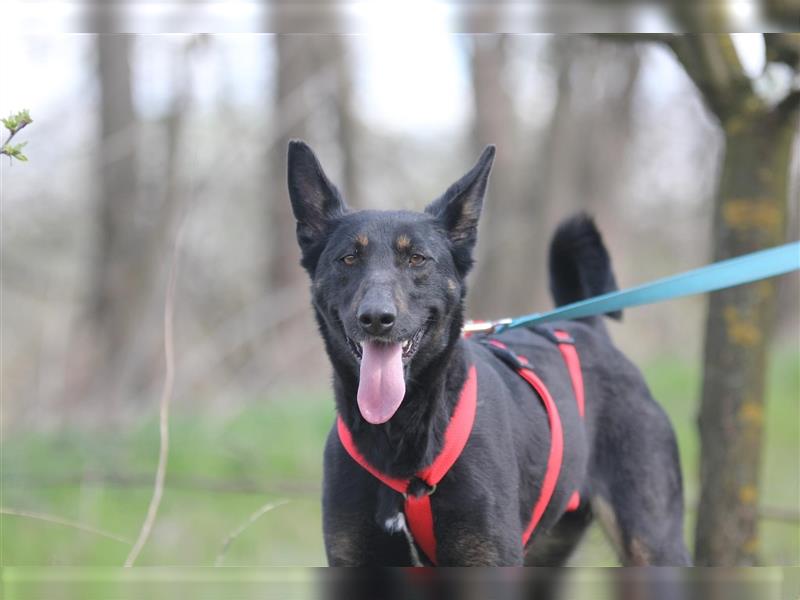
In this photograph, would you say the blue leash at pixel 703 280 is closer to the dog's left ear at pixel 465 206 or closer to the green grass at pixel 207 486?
the dog's left ear at pixel 465 206

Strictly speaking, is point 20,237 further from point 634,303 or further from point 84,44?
point 634,303

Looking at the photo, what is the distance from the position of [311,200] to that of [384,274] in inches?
23.0

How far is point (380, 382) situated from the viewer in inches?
130

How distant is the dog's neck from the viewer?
3459 mm

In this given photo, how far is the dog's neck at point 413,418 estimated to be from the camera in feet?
11.3

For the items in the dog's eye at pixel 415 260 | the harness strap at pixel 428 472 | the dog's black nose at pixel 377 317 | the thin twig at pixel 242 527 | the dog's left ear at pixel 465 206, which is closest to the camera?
the dog's black nose at pixel 377 317

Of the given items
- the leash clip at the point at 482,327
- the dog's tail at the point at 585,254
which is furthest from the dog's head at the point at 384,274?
the dog's tail at the point at 585,254

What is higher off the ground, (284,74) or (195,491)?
(284,74)

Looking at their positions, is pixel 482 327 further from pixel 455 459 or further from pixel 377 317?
pixel 377 317

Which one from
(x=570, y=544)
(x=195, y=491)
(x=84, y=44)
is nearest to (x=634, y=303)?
(x=570, y=544)

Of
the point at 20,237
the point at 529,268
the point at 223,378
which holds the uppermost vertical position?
the point at 20,237

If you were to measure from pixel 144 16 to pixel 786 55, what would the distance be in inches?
118

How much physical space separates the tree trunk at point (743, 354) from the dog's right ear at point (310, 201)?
224 cm

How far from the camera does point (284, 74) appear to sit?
13.0m
